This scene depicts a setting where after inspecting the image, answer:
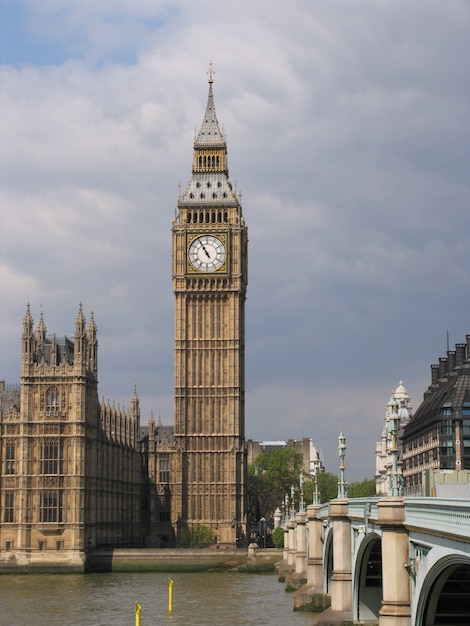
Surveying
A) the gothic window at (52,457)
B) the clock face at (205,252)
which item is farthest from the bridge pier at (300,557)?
the clock face at (205,252)

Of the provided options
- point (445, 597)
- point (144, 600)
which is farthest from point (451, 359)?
point (445, 597)

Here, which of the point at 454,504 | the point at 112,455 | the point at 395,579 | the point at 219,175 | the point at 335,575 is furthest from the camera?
the point at 219,175

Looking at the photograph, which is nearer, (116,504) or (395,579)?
(395,579)

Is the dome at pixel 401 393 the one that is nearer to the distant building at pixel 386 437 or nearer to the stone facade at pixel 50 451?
the distant building at pixel 386 437

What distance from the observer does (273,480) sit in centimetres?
16062

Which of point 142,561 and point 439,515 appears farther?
point 142,561

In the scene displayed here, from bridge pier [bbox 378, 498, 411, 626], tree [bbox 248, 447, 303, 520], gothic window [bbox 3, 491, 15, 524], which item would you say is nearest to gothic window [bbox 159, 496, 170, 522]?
gothic window [bbox 3, 491, 15, 524]

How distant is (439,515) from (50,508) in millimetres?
79654

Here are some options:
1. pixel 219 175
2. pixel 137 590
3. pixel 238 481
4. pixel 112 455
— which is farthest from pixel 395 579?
pixel 219 175

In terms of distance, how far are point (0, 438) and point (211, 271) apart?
34.3 metres

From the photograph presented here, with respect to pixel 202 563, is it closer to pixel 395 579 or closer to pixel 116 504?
pixel 116 504

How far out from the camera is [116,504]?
390 ft

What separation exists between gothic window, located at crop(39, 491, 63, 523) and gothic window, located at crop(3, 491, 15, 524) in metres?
2.25

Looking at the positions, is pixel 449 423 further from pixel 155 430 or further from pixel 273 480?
pixel 273 480
